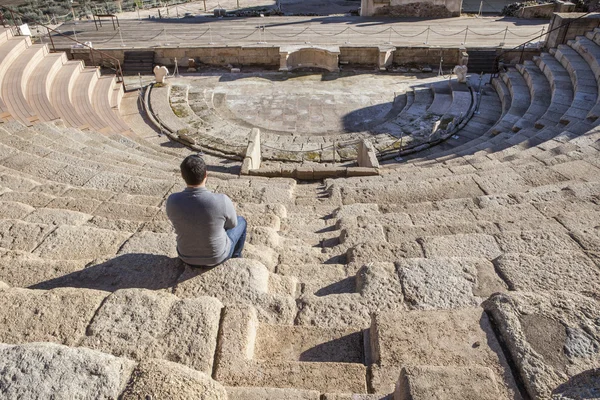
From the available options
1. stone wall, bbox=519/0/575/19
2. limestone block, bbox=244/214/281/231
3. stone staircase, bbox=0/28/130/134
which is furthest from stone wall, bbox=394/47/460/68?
limestone block, bbox=244/214/281/231

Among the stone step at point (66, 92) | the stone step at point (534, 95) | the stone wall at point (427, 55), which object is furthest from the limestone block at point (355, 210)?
the stone wall at point (427, 55)

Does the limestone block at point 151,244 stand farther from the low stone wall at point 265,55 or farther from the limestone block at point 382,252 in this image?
the low stone wall at point 265,55

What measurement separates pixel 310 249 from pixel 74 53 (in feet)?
55.7

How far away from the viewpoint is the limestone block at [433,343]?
8.25 feet

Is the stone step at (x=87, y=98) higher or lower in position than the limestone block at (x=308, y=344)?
lower

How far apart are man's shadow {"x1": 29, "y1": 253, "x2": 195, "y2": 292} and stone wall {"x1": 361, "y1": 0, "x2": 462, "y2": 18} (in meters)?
24.0

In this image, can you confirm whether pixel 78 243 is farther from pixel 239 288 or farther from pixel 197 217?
pixel 239 288

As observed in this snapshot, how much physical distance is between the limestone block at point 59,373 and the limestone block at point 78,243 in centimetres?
217

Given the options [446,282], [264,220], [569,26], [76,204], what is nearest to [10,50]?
[76,204]

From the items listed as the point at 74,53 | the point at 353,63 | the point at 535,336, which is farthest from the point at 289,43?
the point at 535,336

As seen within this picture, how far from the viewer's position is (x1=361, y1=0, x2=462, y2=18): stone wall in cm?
2369

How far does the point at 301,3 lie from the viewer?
3131 centimetres

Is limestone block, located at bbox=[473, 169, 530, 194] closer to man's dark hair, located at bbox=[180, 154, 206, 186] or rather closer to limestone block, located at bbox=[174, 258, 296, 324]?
limestone block, located at bbox=[174, 258, 296, 324]

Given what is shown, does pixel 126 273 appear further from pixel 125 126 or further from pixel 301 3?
pixel 301 3
